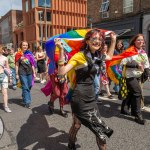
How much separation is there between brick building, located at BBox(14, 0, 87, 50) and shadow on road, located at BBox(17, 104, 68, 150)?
5205cm

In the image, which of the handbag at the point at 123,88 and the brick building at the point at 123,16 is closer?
the handbag at the point at 123,88

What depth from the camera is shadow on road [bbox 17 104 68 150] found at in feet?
13.5

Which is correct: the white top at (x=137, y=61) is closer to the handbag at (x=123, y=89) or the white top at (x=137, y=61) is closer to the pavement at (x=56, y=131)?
the handbag at (x=123, y=89)

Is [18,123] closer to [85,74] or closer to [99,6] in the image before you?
[85,74]

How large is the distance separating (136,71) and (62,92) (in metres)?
1.71

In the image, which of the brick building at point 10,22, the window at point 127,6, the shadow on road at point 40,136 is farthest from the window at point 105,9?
the brick building at point 10,22

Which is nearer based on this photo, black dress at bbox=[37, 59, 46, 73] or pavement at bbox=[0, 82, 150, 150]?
pavement at bbox=[0, 82, 150, 150]

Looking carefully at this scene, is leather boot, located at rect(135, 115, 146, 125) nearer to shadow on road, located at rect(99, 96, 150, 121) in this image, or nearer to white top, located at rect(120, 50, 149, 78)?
shadow on road, located at rect(99, 96, 150, 121)

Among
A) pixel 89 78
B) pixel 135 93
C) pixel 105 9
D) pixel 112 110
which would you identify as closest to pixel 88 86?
pixel 89 78

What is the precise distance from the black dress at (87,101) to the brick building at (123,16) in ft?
56.6

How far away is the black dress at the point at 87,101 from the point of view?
10.7 ft

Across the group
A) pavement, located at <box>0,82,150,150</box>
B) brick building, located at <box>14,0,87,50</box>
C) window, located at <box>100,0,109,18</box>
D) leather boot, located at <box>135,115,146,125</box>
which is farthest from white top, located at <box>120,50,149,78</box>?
brick building, located at <box>14,0,87,50</box>

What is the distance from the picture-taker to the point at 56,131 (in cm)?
478

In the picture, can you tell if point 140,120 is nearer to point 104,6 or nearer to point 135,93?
point 135,93
